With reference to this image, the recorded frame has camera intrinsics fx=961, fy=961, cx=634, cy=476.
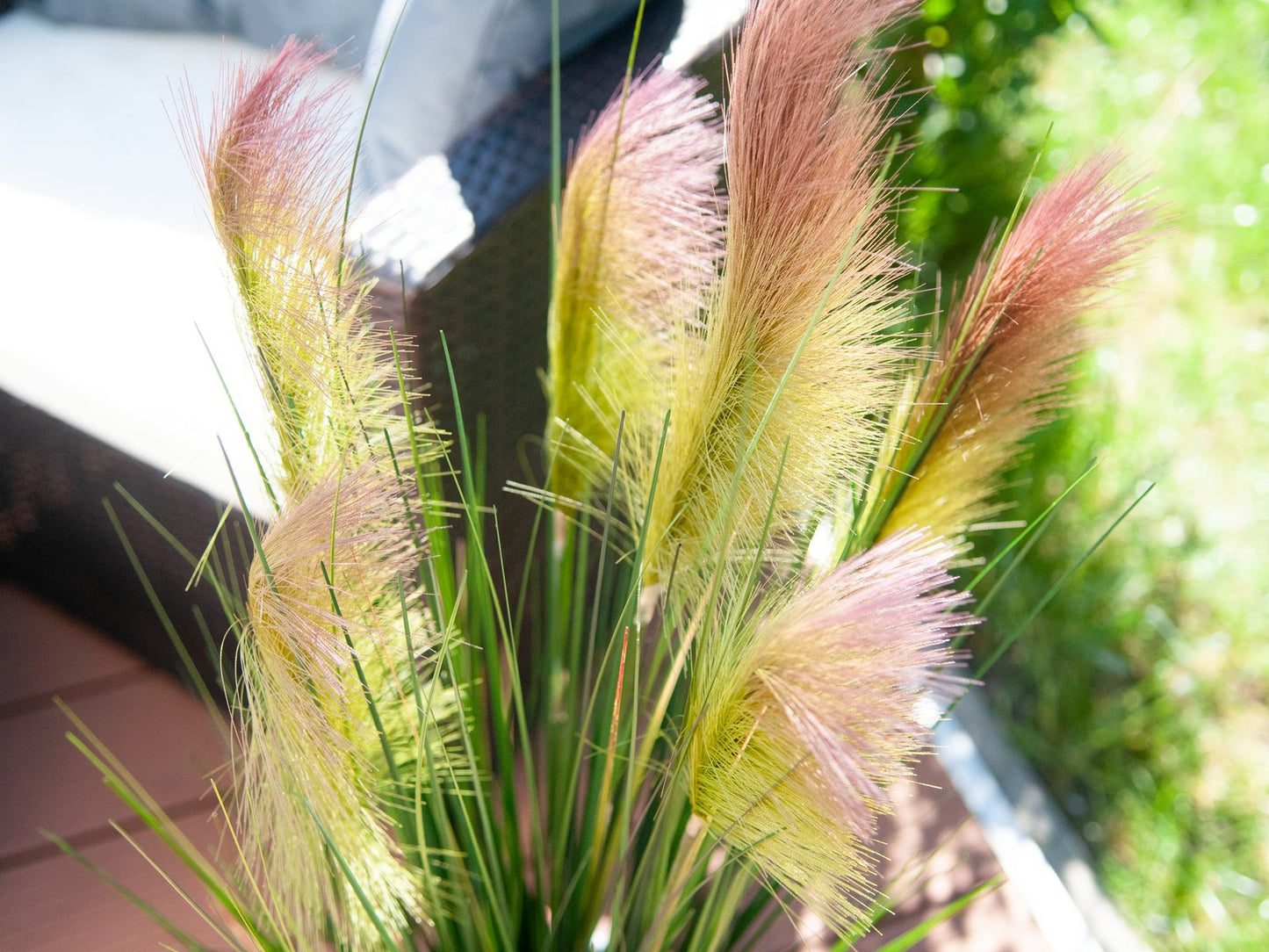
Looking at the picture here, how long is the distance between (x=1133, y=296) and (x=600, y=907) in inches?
17.6

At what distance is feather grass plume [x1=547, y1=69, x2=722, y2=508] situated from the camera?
502 mm

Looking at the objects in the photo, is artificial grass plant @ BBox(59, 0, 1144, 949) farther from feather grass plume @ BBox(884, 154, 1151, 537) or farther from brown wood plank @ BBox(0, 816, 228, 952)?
brown wood plank @ BBox(0, 816, 228, 952)

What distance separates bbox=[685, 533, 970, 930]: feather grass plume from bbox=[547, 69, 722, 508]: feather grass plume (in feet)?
0.59

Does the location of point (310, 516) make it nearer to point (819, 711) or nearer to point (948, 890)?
point (819, 711)

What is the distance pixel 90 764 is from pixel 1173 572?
5.50 feet

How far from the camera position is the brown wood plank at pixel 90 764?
3.53ft

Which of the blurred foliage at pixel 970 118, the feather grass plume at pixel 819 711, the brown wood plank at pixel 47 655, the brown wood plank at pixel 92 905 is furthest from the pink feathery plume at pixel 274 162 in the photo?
the blurred foliage at pixel 970 118

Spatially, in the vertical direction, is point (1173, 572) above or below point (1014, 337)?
below

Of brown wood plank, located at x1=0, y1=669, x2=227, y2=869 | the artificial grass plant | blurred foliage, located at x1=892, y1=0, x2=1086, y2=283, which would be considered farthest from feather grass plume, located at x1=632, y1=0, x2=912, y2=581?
blurred foliage, located at x1=892, y1=0, x2=1086, y2=283

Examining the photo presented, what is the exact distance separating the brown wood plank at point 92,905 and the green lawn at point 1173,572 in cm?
111

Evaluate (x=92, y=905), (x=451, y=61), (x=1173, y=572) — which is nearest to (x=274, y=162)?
(x=451, y=61)

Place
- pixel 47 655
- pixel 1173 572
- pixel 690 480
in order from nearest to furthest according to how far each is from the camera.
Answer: pixel 690 480 < pixel 47 655 < pixel 1173 572

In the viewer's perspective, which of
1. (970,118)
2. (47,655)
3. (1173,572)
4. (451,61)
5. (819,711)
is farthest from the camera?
(970,118)

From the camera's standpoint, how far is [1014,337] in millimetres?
442
